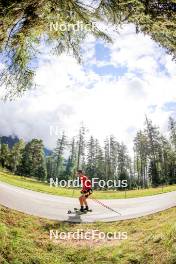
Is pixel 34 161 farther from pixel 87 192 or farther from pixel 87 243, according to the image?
pixel 87 243

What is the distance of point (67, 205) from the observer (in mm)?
10711

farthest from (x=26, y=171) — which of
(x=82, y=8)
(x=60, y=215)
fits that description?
(x=82, y=8)

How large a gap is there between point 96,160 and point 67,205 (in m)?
2.42

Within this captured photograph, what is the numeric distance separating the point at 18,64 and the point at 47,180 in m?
3.62

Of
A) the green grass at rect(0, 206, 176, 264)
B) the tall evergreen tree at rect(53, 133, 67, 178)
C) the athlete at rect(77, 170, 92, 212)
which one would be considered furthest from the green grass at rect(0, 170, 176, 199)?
the tall evergreen tree at rect(53, 133, 67, 178)

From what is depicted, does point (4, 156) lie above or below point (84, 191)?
above

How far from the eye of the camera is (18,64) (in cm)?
973

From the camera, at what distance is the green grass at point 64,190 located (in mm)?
10258

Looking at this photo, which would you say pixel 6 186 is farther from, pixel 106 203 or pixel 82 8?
pixel 82 8

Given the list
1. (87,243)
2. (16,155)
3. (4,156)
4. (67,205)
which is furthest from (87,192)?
(4,156)

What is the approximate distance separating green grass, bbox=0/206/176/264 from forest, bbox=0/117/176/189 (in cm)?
133

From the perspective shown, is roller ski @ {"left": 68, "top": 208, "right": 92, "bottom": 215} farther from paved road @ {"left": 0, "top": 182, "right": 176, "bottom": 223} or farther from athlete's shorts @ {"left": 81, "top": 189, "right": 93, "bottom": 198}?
athlete's shorts @ {"left": 81, "top": 189, "right": 93, "bottom": 198}

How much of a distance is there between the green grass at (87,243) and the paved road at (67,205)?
0.80ft

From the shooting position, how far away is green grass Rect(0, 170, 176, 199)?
10.3 meters
